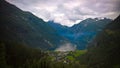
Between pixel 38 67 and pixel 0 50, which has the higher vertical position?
pixel 0 50

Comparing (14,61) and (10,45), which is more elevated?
(10,45)

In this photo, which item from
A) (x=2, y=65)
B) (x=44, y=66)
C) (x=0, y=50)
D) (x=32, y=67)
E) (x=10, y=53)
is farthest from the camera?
(x=10, y=53)

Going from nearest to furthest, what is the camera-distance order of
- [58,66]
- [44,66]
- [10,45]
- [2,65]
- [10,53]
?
[2,65], [44,66], [58,66], [10,53], [10,45]

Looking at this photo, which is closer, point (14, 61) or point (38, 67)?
point (38, 67)

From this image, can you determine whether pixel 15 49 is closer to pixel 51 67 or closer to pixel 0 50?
pixel 51 67

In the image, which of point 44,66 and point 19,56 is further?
point 19,56

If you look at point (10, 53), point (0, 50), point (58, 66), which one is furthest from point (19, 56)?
point (0, 50)

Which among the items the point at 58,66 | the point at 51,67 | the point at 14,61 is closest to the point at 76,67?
the point at 58,66

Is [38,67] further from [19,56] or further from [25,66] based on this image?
[19,56]

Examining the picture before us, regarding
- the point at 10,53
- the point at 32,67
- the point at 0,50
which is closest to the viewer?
the point at 0,50
